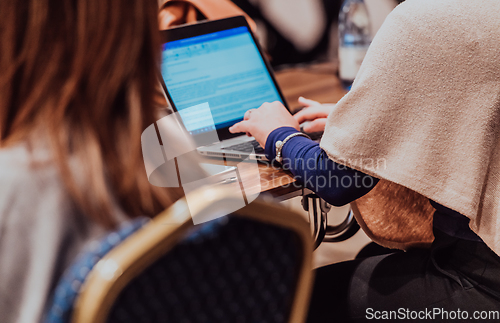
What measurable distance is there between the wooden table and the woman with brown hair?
15.7 inches

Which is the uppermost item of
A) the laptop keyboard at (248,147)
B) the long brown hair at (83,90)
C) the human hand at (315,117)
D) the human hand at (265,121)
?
the long brown hair at (83,90)

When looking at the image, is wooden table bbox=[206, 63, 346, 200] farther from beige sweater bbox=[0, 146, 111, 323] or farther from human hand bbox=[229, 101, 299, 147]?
beige sweater bbox=[0, 146, 111, 323]

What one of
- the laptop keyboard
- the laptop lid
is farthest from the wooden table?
the laptop lid

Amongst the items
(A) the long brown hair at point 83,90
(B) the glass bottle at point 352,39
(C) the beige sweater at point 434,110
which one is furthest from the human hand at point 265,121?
(B) the glass bottle at point 352,39

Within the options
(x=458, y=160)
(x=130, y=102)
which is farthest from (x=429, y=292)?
(x=130, y=102)

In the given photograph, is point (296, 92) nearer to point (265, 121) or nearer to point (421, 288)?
point (265, 121)

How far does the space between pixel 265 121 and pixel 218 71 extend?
0.26 metres

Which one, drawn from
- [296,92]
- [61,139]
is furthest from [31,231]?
[296,92]

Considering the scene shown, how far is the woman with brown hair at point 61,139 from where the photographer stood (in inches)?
17.0

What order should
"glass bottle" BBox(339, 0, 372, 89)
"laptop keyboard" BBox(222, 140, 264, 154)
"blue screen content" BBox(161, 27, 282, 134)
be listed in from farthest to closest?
"glass bottle" BBox(339, 0, 372, 89), "blue screen content" BBox(161, 27, 282, 134), "laptop keyboard" BBox(222, 140, 264, 154)

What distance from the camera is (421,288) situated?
0.83 m

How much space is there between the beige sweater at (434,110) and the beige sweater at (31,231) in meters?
0.43

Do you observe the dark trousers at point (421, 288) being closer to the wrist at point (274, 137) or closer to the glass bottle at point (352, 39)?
the wrist at point (274, 137)

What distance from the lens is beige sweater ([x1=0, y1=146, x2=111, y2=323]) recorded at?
1.40 feet
